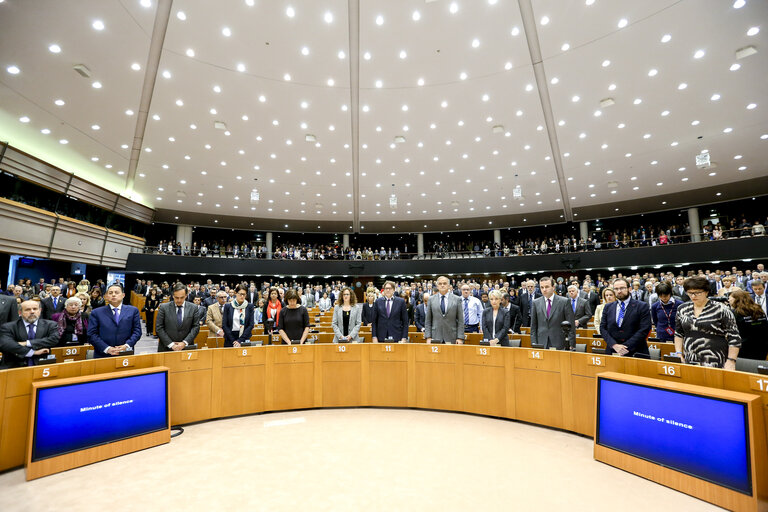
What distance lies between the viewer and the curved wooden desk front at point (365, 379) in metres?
3.26

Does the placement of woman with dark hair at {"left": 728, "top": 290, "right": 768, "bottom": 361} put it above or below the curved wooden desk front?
above

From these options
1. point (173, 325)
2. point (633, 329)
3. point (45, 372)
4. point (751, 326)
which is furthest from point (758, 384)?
point (45, 372)

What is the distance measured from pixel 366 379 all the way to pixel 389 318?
3.00 feet

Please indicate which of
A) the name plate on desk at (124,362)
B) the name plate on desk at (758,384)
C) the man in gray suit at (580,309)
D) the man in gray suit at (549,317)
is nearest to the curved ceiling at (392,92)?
the man in gray suit at (580,309)

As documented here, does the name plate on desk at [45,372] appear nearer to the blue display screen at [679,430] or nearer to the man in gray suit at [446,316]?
the man in gray suit at [446,316]

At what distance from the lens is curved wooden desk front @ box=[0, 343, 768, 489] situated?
326 centimetres

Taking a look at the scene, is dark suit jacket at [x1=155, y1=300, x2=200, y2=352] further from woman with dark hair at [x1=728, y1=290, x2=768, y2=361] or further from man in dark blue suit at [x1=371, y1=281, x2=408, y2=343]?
woman with dark hair at [x1=728, y1=290, x2=768, y2=361]

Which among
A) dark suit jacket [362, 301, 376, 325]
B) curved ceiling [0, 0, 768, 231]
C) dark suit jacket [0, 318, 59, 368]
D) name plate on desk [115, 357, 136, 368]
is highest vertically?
curved ceiling [0, 0, 768, 231]

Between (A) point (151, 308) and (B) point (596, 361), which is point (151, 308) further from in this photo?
(B) point (596, 361)

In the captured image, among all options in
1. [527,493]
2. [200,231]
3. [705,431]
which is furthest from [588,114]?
[200,231]

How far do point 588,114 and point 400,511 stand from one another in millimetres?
11621

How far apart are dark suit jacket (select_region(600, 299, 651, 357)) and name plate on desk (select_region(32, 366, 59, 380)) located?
5526 millimetres

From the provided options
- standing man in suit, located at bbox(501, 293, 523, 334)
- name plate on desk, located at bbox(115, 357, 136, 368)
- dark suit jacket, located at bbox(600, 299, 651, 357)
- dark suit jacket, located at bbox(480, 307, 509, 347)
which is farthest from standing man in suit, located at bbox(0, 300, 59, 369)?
dark suit jacket, located at bbox(600, 299, 651, 357)

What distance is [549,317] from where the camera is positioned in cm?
445
